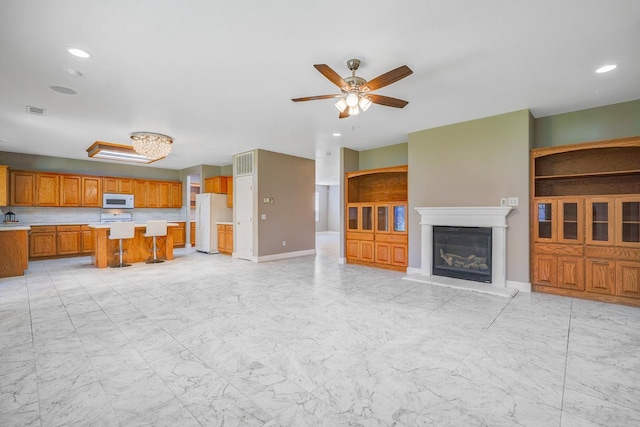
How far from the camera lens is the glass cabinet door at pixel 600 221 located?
3.83 metres

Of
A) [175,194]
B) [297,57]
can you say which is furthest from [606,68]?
[175,194]

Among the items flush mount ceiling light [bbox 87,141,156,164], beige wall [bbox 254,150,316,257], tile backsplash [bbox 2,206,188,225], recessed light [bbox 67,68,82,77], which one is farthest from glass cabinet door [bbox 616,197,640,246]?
tile backsplash [bbox 2,206,188,225]

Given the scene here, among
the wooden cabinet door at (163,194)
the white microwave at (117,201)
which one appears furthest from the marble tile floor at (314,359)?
the wooden cabinet door at (163,194)

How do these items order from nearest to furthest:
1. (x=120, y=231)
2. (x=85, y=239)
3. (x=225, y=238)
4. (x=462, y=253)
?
(x=462, y=253), (x=120, y=231), (x=85, y=239), (x=225, y=238)

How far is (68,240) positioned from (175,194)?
3072 millimetres

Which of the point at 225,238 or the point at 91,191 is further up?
the point at 91,191

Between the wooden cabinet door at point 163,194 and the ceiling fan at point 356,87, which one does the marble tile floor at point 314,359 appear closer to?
the ceiling fan at point 356,87

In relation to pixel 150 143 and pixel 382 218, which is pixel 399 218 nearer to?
pixel 382 218

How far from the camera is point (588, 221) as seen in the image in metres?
3.96

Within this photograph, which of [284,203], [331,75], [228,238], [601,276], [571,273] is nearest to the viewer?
[331,75]

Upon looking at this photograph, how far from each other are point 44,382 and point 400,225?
17.3 feet

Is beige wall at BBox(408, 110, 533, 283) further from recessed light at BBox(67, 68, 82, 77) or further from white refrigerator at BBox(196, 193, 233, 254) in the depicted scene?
white refrigerator at BBox(196, 193, 233, 254)

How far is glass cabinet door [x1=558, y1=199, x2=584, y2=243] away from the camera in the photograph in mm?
4023

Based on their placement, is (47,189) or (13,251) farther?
(47,189)
